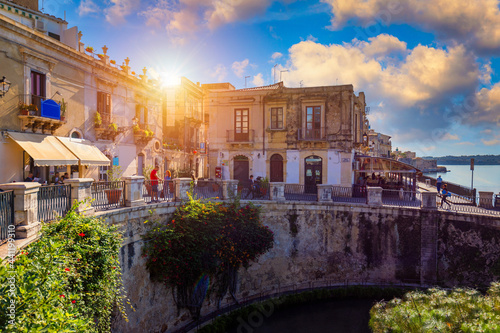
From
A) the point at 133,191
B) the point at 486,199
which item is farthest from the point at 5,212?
the point at 486,199

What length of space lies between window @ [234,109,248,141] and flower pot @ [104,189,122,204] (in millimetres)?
11431

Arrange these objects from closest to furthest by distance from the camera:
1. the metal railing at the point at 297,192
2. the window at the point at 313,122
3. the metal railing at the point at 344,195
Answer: the metal railing at the point at 344,195
the metal railing at the point at 297,192
the window at the point at 313,122

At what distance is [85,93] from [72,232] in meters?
12.3

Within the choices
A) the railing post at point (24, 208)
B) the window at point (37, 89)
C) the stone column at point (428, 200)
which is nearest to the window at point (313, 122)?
the stone column at point (428, 200)

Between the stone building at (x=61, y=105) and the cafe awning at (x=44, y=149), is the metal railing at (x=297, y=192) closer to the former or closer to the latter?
the stone building at (x=61, y=105)

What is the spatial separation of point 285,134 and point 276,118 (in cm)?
128

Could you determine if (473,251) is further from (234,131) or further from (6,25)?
(6,25)

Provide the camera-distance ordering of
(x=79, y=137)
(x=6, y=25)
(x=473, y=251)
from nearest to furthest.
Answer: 1. (x=6, y=25)
2. (x=473, y=251)
3. (x=79, y=137)

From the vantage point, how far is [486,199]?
14.3 metres

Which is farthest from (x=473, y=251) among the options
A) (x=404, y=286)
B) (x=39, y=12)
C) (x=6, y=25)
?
(x=39, y=12)

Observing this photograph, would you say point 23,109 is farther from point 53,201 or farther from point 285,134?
point 285,134

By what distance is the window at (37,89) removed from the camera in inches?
537

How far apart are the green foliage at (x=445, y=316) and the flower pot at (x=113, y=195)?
28.2ft

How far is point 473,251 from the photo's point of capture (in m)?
13.1
